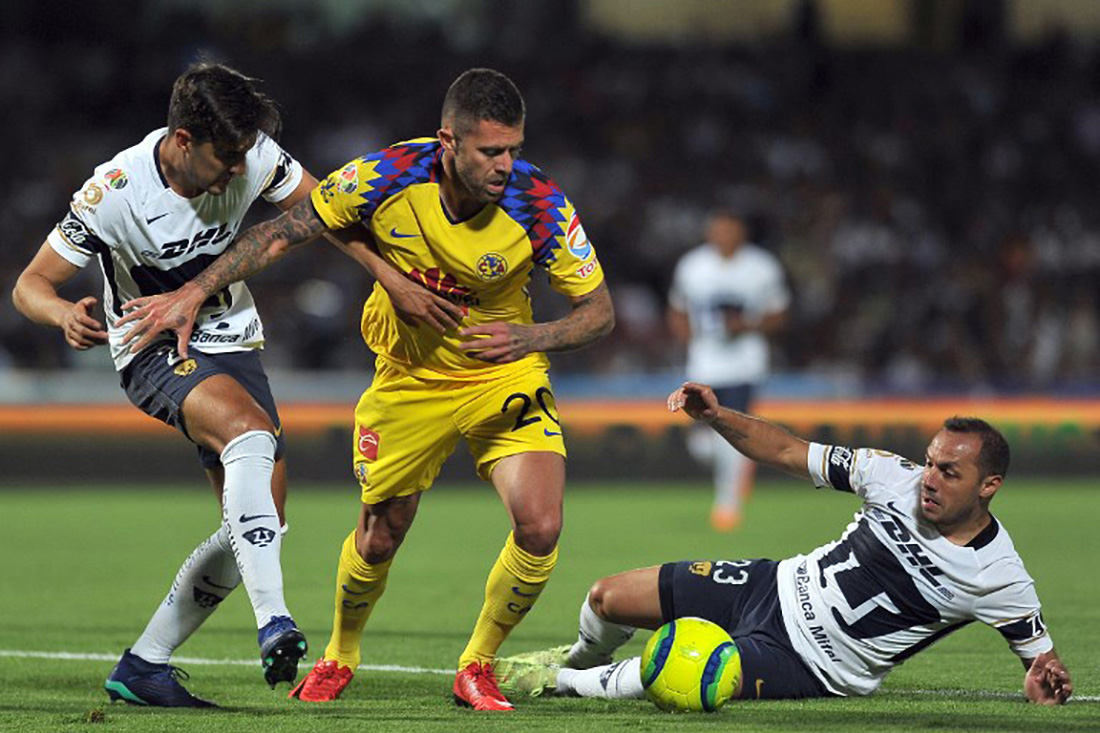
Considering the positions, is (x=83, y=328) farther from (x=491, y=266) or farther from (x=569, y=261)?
(x=569, y=261)

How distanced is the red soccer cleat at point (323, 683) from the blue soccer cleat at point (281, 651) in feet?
3.14

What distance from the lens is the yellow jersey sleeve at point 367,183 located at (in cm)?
577

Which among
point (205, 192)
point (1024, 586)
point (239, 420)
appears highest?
point (205, 192)

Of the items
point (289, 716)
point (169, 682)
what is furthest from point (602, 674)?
point (169, 682)

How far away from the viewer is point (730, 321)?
12461 mm

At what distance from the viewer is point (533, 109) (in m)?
21.7

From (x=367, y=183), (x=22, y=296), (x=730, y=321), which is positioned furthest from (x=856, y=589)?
(x=730, y=321)

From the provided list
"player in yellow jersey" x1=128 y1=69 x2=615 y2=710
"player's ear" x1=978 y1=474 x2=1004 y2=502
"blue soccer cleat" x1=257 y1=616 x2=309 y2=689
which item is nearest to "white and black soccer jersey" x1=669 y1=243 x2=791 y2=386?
"player in yellow jersey" x1=128 y1=69 x2=615 y2=710

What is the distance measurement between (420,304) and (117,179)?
3.47 ft

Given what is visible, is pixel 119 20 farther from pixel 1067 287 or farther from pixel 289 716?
pixel 289 716

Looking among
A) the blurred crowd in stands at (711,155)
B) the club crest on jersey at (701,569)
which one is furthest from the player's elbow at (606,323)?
the blurred crowd in stands at (711,155)

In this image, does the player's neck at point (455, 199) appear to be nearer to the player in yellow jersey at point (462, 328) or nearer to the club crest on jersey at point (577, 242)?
the player in yellow jersey at point (462, 328)

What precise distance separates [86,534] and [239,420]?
7.58 m

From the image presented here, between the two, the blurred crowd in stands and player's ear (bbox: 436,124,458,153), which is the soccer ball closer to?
player's ear (bbox: 436,124,458,153)
